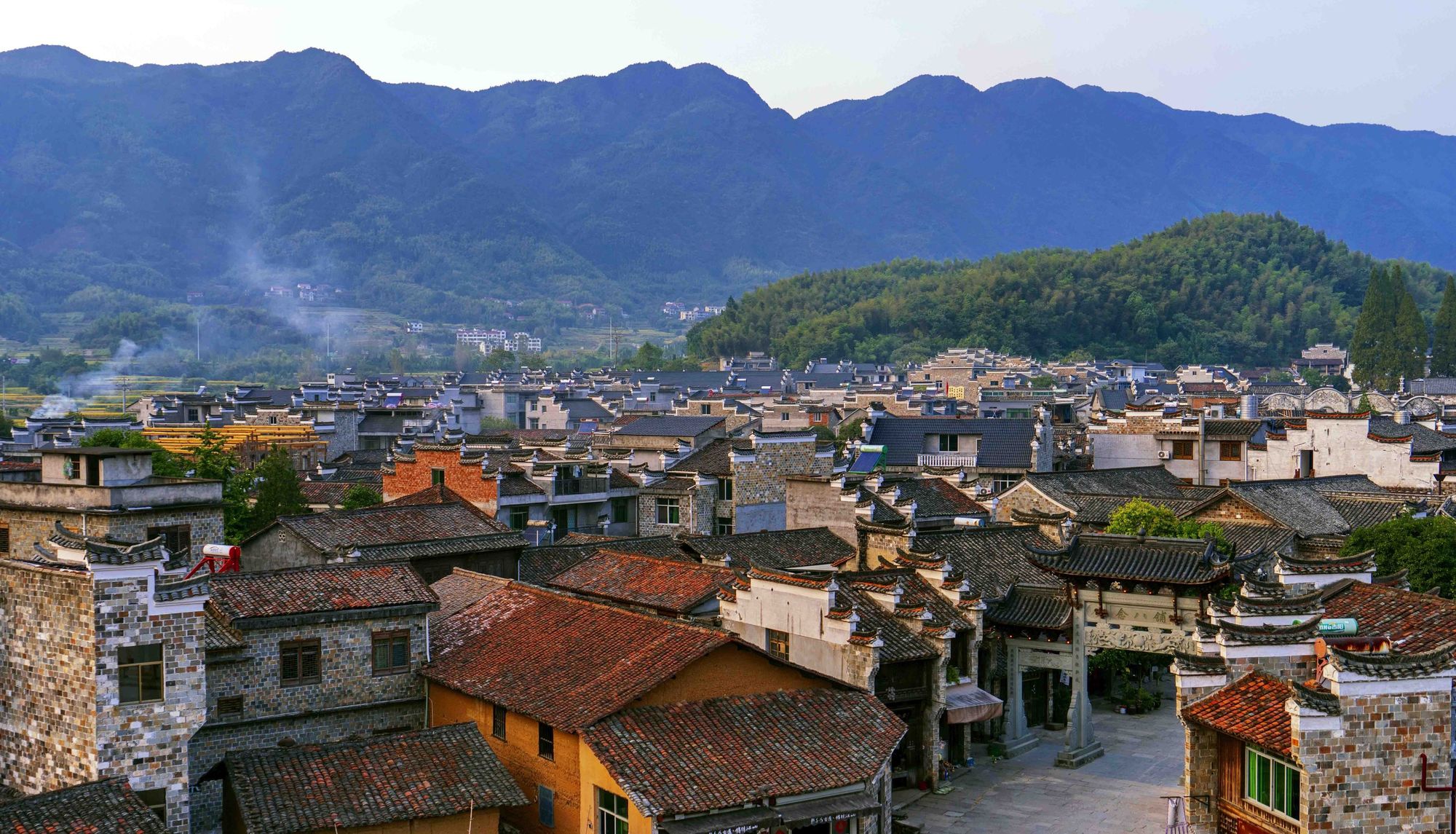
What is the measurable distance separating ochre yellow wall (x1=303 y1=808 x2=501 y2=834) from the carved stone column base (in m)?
9.86

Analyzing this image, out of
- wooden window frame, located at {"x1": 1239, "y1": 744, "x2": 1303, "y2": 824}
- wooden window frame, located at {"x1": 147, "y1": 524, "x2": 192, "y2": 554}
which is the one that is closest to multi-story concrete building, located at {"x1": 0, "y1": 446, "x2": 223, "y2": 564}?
wooden window frame, located at {"x1": 147, "y1": 524, "x2": 192, "y2": 554}

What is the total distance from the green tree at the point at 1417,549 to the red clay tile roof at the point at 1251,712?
1068 centimetres

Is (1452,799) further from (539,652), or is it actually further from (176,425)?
(176,425)

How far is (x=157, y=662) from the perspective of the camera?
52.8 feet

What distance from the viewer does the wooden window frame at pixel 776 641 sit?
849 inches

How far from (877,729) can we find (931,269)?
166102 mm

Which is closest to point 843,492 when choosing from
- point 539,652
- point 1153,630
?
point 1153,630

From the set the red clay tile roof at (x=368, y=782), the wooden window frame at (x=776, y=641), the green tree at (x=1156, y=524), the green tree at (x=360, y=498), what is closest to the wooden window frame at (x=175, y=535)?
the red clay tile roof at (x=368, y=782)

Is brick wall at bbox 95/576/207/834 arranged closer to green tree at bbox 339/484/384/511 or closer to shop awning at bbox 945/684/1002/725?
shop awning at bbox 945/684/1002/725

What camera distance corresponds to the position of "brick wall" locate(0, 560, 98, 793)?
1575 cm

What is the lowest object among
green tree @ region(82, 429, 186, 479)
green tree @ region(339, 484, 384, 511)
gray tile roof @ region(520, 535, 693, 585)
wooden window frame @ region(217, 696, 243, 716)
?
wooden window frame @ region(217, 696, 243, 716)

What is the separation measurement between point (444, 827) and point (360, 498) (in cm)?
2153

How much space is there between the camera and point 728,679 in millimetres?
18172

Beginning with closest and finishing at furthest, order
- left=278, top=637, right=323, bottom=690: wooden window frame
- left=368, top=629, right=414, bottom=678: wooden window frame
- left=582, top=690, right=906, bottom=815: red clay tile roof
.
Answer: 1. left=582, top=690, right=906, bottom=815: red clay tile roof
2. left=278, top=637, right=323, bottom=690: wooden window frame
3. left=368, top=629, right=414, bottom=678: wooden window frame
